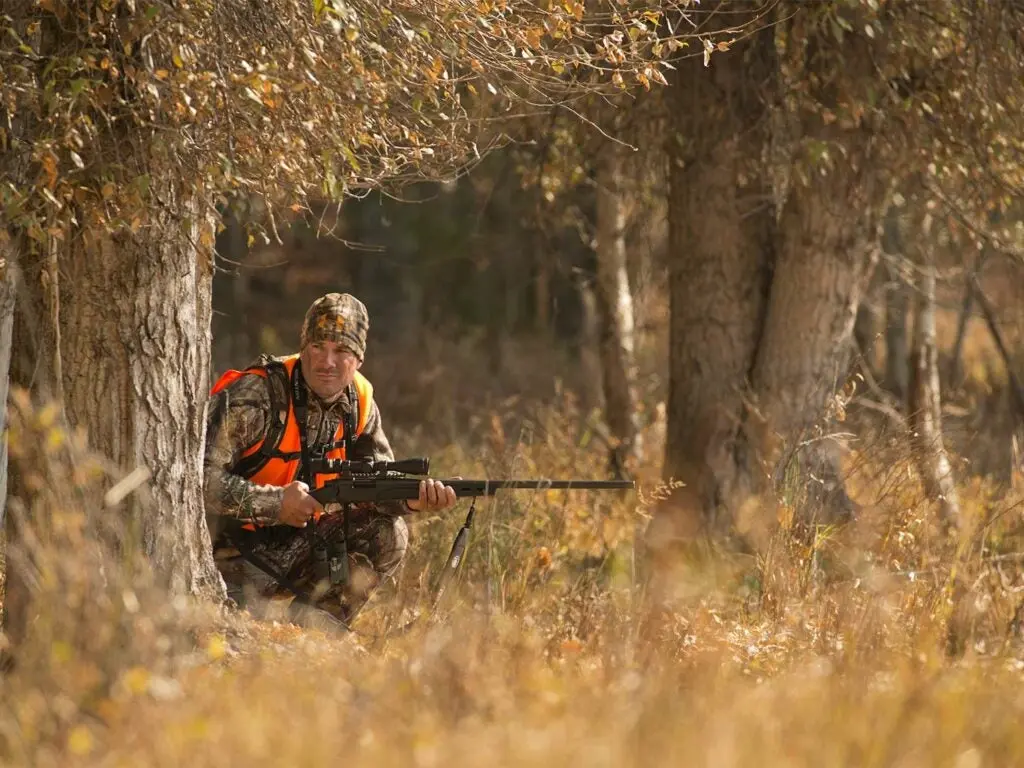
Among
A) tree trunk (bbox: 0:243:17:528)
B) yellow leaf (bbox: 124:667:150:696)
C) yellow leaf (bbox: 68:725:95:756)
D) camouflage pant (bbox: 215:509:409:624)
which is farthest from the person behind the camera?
camouflage pant (bbox: 215:509:409:624)

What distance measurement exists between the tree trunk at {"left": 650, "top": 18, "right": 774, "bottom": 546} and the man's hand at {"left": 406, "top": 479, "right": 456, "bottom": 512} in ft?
9.22

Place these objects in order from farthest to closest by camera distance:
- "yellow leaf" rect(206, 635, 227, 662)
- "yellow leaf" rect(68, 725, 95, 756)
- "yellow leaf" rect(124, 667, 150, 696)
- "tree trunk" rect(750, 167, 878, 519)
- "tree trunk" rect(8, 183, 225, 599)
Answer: "tree trunk" rect(750, 167, 878, 519) → "tree trunk" rect(8, 183, 225, 599) → "yellow leaf" rect(206, 635, 227, 662) → "yellow leaf" rect(124, 667, 150, 696) → "yellow leaf" rect(68, 725, 95, 756)

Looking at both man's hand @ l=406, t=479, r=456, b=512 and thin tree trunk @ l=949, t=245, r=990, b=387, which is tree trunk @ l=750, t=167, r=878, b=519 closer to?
thin tree trunk @ l=949, t=245, r=990, b=387

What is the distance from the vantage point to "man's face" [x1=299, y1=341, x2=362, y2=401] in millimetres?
6242

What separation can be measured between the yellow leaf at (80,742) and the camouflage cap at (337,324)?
277cm

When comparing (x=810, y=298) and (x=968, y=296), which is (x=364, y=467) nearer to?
(x=810, y=298)

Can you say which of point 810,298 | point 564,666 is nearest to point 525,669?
point 564,666

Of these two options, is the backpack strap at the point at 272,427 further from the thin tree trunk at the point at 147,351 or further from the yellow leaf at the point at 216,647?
the yellow leaf at the point at 216,647

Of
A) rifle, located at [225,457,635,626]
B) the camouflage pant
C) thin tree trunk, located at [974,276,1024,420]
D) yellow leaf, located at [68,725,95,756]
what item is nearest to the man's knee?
the camouflage pant

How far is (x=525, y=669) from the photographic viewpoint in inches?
167

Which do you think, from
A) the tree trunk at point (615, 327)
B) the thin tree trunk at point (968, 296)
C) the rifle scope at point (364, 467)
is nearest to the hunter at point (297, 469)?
the rifle scope at point (364, 467)

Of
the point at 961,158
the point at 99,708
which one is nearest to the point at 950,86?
the point at 961,158

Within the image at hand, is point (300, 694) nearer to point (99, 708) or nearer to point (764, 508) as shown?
point (99, 708)

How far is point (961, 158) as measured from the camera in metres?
8.33
